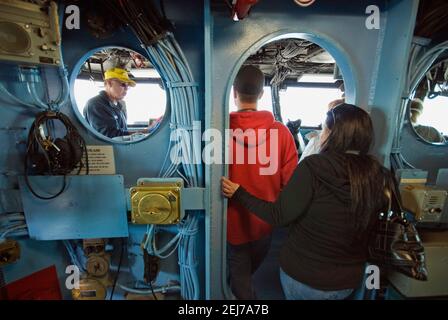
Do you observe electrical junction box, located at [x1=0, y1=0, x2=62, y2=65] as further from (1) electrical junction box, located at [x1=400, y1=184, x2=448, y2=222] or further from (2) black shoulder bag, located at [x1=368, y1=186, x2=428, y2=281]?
(1) electrical junction box, located at [x1=400, y1=184, x2=448, y2=222]

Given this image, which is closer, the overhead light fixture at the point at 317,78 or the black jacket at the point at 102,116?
the black jacket at the point at 102,116

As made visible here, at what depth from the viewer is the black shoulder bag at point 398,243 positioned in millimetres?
934

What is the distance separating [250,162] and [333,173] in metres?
0.53

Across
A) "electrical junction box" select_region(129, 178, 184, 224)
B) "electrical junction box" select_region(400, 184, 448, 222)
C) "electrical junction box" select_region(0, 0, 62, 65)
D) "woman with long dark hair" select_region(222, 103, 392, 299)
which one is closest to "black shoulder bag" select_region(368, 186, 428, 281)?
"woman with long dark hair" select_region(222, 103, 392, 299)

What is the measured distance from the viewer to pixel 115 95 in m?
1.89

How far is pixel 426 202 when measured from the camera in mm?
1188

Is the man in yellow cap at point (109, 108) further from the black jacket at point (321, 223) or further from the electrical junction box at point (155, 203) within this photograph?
the black jacket at point (321, 223)

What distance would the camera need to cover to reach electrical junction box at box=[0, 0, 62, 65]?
3.16 ft

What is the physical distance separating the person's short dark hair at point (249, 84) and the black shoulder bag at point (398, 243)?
2.93 feet

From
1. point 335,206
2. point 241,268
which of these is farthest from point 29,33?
point 241,268

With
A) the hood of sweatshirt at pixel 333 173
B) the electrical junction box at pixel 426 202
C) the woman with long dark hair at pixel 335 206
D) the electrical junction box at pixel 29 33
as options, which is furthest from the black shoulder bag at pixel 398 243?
the electrical junction box at pixel 29 33

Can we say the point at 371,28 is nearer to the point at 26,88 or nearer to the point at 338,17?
the point at 338,17

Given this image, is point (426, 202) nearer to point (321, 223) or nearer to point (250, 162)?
point (321, 223)
